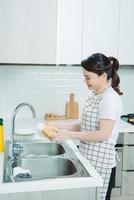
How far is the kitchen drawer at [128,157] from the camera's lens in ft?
9.17

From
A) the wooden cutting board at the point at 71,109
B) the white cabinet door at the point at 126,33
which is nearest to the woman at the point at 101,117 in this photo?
the white cabinet door at the point at 126,33

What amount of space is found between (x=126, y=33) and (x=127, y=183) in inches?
53.5

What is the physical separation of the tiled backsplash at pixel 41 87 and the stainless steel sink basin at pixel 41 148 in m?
1.07

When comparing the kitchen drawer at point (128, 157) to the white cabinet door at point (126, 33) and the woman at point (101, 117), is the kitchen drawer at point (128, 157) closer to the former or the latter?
the white cabinet door at point (126, 33)

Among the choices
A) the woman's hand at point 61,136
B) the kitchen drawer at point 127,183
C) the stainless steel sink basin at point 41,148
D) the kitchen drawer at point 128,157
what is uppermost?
the woman's hand at point 61,136

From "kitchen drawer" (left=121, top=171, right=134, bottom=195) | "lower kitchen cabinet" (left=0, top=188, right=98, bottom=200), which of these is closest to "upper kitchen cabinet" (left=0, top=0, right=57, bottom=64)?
"kitchen drawer" (left=121, top=171, right=134, bottom=195)

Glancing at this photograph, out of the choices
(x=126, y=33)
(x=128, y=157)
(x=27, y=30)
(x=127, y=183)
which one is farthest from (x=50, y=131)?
(x=126, y=33)

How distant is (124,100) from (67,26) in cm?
107

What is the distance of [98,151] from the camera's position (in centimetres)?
190

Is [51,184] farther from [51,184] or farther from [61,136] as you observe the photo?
[61,136]

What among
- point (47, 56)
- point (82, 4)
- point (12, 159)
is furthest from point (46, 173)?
point (82, 4)

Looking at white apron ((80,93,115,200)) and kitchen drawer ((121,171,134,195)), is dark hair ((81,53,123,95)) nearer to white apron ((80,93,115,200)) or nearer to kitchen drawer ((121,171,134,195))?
white apron ((80,93,115,200))

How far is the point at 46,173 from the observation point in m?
1.84

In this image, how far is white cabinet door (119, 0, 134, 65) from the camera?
287 centimetres
